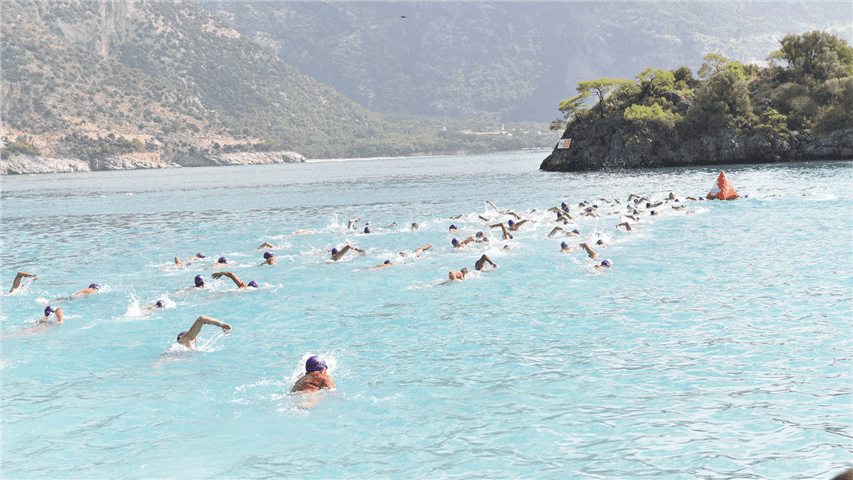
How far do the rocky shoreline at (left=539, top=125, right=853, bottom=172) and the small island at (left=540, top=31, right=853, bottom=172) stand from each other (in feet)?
0.48

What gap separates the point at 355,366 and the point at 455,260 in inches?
542

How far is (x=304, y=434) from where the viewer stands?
34.0 feet

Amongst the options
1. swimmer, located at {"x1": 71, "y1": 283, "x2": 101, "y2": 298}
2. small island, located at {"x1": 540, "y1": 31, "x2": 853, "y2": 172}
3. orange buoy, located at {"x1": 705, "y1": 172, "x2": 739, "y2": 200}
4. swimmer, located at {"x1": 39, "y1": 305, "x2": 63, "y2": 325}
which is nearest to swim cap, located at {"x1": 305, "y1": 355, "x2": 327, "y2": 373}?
swimmer, located at {"x1": 39, "y1": 305, "x2": 63, "y2": 325}

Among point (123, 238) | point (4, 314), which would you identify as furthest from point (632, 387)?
Result: point (123, 238)

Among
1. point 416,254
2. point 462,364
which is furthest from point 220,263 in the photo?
point 462,364

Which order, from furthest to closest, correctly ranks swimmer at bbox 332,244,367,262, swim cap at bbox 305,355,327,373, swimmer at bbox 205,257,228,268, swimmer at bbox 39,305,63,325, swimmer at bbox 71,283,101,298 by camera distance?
swimmer at bbox 332,244,367,262 < swimmer at bbox 205,257,228,268 < swimmer at bbox 71,283,101,298 < swimmer at bbox 39,305,63,325 < swim cap at bbox 305,355,327,373

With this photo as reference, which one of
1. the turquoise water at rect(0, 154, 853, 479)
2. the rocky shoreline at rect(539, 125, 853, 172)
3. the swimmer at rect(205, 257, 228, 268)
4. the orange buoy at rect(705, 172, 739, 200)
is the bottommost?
the turquoise water at rect(0, 154, 853, 479)

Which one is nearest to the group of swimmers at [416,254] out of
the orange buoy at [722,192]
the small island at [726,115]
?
the orange buoy at [722,192]

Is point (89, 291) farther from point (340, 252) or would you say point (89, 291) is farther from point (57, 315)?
point (340, 252)

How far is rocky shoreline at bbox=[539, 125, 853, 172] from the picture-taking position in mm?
84375

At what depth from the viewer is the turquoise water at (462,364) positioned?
9266 millimetres

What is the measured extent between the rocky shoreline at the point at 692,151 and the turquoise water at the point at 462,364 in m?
65.7

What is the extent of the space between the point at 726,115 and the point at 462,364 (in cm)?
9169

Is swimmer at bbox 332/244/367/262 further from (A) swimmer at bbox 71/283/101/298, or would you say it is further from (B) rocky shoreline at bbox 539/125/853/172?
(B) rocky shoreline at bbox 539/125/853/172
